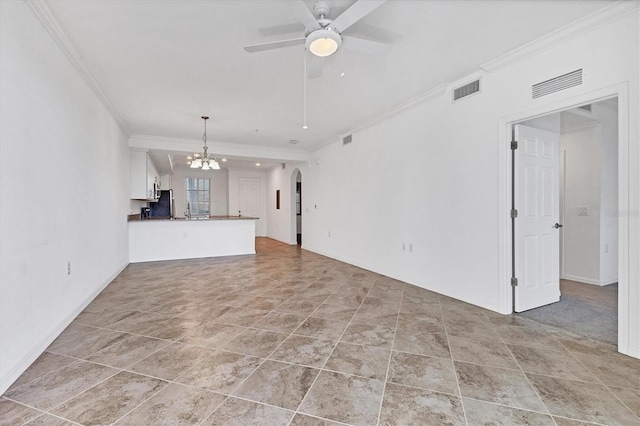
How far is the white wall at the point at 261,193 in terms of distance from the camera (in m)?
10.7

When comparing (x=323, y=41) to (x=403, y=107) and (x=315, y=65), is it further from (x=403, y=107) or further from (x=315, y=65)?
(x=403, y=107)

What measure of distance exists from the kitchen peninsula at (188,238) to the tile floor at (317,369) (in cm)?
282

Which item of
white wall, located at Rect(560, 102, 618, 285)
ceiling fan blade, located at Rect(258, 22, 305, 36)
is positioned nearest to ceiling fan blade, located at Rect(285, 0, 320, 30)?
ceiling fan blade, located at Rect(258, 22, 305, 36)

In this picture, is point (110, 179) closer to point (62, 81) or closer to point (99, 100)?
point (99, 100)

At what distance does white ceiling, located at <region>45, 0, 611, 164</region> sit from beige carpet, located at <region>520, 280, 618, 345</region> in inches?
106

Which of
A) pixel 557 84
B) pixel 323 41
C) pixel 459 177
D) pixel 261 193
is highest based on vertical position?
pixel 323 41

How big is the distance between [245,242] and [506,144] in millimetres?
5765

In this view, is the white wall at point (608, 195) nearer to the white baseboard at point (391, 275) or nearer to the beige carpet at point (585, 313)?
the beige carpet at point (585, 313)

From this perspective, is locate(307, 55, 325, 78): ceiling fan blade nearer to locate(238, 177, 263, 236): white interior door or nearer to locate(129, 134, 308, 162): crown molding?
locate(129, 134, 308, 162): crown molding

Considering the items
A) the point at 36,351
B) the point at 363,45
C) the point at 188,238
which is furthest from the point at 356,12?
the point at 188,238

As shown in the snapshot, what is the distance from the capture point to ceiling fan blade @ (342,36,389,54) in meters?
2.26

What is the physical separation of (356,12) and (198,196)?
10267mm

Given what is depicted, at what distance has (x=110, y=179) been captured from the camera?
14.3 feet

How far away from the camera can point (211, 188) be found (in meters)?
11.1
